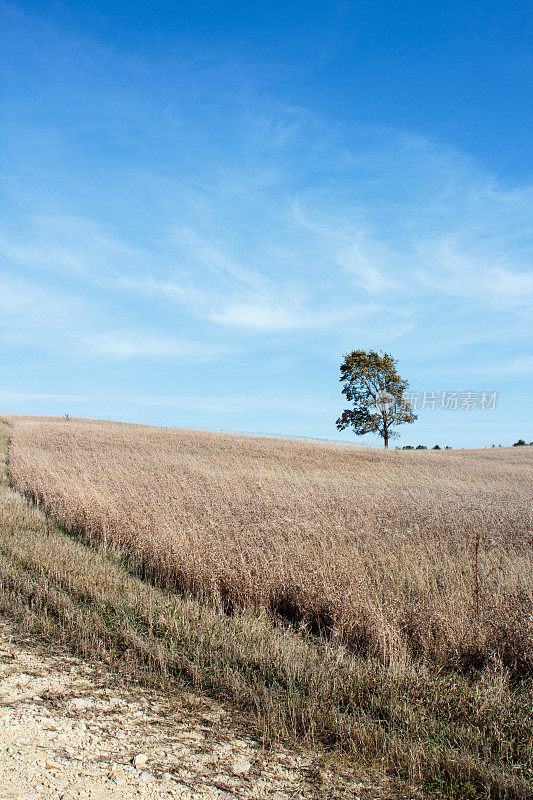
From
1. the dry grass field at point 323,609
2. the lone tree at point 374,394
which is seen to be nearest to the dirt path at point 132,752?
the dry grass field at point 323,609

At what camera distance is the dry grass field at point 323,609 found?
3850 millimetres

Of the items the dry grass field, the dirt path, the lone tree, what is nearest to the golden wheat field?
the dry grass field

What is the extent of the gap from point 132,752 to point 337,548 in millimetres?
4920

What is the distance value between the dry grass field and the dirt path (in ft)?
0.95

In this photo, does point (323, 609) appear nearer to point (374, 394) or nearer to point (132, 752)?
point (132, 752)

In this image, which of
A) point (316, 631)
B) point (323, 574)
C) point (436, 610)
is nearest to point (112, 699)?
point (316, 631)

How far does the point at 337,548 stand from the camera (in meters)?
8.02

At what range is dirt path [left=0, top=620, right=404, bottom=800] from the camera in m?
3.19

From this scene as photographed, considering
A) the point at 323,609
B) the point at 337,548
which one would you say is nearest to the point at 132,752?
the point at 323,609

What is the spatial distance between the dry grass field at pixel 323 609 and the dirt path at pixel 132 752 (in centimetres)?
29

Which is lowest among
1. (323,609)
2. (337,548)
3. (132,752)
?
(132,752)

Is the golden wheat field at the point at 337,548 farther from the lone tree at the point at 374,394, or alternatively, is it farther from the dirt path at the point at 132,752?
the lone tree at the point at 374,394

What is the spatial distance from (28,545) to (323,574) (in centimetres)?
529

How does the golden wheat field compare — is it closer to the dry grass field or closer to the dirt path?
the dry grass field
